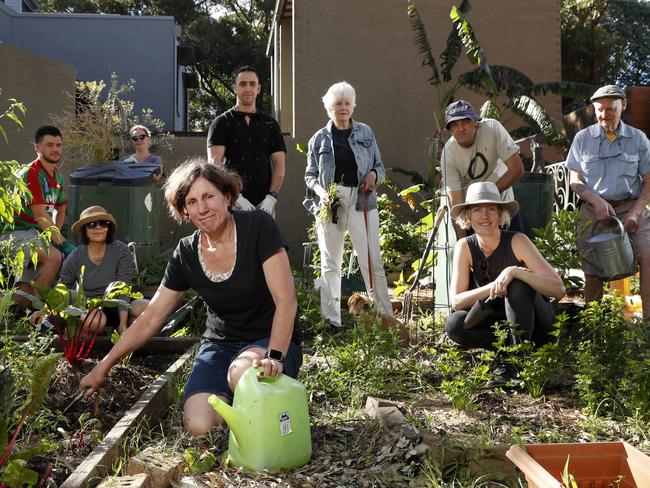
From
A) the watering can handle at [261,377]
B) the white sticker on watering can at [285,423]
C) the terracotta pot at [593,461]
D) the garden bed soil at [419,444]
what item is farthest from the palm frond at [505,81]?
the terracotta pot at [593,461]

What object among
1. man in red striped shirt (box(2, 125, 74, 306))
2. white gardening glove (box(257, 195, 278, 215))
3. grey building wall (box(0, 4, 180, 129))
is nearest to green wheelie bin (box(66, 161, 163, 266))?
man in red striped shirt (box(2, 125, 74, 306))

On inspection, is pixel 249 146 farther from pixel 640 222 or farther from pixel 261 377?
pixel 261 377

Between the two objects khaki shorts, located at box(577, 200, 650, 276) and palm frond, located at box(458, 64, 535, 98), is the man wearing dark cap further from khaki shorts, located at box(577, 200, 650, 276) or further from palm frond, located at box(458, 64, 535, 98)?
palm frond, located at box(458, 64, 535, 98)

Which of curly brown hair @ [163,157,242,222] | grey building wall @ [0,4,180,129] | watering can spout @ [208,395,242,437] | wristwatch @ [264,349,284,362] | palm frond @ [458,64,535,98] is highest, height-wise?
grey building wall @ [0,4,180,129]

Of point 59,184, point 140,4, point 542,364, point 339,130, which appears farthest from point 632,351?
point 140,4

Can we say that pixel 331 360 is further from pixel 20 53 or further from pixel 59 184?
pixel 20 53

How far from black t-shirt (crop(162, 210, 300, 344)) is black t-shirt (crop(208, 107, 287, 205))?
2.35 m

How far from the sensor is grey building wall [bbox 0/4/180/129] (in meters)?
20.3

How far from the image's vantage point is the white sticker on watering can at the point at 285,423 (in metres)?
3.41

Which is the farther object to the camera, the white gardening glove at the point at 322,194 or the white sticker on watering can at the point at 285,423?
the white gardening glove at the point at 322,194

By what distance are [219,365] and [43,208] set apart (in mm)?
2921

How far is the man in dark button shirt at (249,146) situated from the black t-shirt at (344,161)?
0.45 m

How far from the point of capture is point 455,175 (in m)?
6.02

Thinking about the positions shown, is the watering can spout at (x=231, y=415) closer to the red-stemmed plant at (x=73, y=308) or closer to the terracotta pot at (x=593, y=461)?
the terracotta pot at (x=593, y=461)
